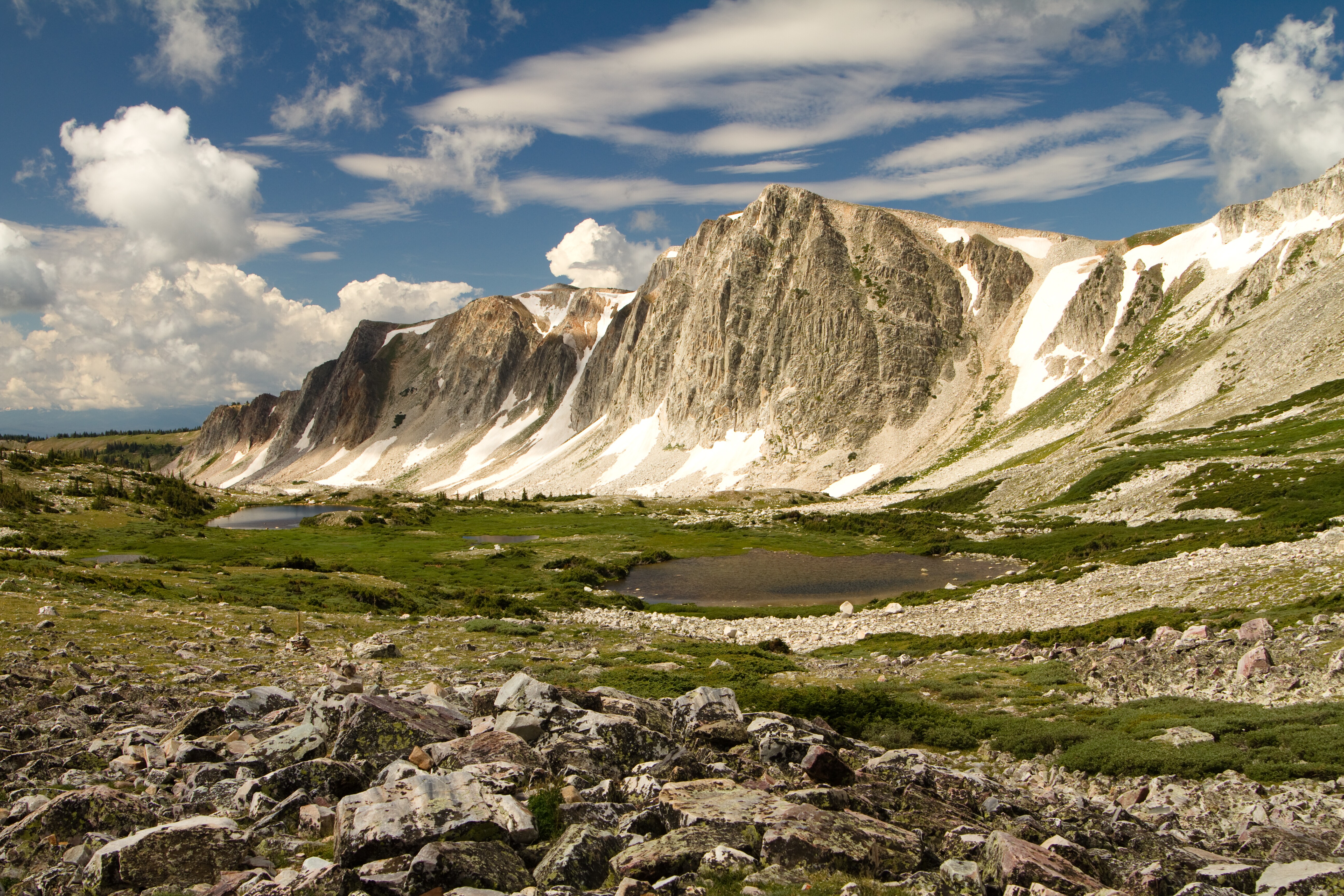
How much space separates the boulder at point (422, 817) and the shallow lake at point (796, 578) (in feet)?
132

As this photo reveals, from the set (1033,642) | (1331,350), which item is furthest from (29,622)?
→ (1331,350)

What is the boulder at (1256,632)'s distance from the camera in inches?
802

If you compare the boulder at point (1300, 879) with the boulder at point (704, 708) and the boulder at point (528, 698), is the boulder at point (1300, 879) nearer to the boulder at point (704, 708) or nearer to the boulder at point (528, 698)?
the boulder at point (704, 708)

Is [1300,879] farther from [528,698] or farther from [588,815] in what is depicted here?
[528,698]

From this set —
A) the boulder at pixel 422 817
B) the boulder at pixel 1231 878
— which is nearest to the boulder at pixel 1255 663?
the boulder at pixel 1231 878

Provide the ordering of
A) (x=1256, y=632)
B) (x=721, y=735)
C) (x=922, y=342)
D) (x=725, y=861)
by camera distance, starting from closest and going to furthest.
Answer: (x=725, y=861) → (x=721, y=735) → (x=1256, y=632) → (x=922, y=342)

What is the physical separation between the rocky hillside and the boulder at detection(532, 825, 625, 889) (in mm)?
90486

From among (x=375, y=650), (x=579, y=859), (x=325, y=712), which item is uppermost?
(x=325, y=712)

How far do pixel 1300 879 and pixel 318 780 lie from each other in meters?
13.5

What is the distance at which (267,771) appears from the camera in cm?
1145

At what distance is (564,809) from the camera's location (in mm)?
10250

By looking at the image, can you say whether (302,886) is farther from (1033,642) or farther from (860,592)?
(860,592)

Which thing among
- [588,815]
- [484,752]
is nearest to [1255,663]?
[588,815]

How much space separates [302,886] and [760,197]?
17459 cm
